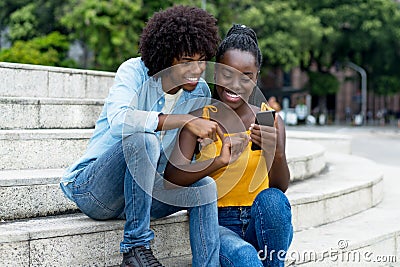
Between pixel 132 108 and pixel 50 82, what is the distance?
3469mm

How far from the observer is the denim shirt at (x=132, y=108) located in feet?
9.20

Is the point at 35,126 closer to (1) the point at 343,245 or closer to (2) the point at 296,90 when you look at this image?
(1) the point at 343,245

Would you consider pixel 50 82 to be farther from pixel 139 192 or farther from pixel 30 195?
pixel 139 192

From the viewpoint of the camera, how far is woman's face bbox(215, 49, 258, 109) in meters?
3.01

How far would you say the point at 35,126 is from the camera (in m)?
4.91

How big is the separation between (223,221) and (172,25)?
1.06m

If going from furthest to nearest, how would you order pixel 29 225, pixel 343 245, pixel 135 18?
1. pixel 135 18
2. pixel 343 245
3. pixel 29 225

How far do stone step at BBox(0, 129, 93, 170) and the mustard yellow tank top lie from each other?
1.47 meters

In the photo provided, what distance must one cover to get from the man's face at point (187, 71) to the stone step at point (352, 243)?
4.12 ft

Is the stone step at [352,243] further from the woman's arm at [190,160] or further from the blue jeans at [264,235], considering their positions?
the woman's arm at [190,160]

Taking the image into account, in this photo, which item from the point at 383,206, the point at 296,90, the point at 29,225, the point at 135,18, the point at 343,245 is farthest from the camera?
the point at 296,90

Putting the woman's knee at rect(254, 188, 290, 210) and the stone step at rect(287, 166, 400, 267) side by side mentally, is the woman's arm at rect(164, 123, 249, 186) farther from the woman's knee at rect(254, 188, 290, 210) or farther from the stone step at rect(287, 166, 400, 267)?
the stone step at rect(287, 166, 400, 267)

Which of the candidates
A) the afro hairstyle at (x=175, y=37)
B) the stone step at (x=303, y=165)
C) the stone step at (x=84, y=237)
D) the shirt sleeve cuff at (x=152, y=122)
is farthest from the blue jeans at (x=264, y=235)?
the stone step at (x=303, y=165)

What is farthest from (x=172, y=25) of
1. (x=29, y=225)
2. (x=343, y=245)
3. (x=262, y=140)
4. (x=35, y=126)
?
(x=35, y=126)
